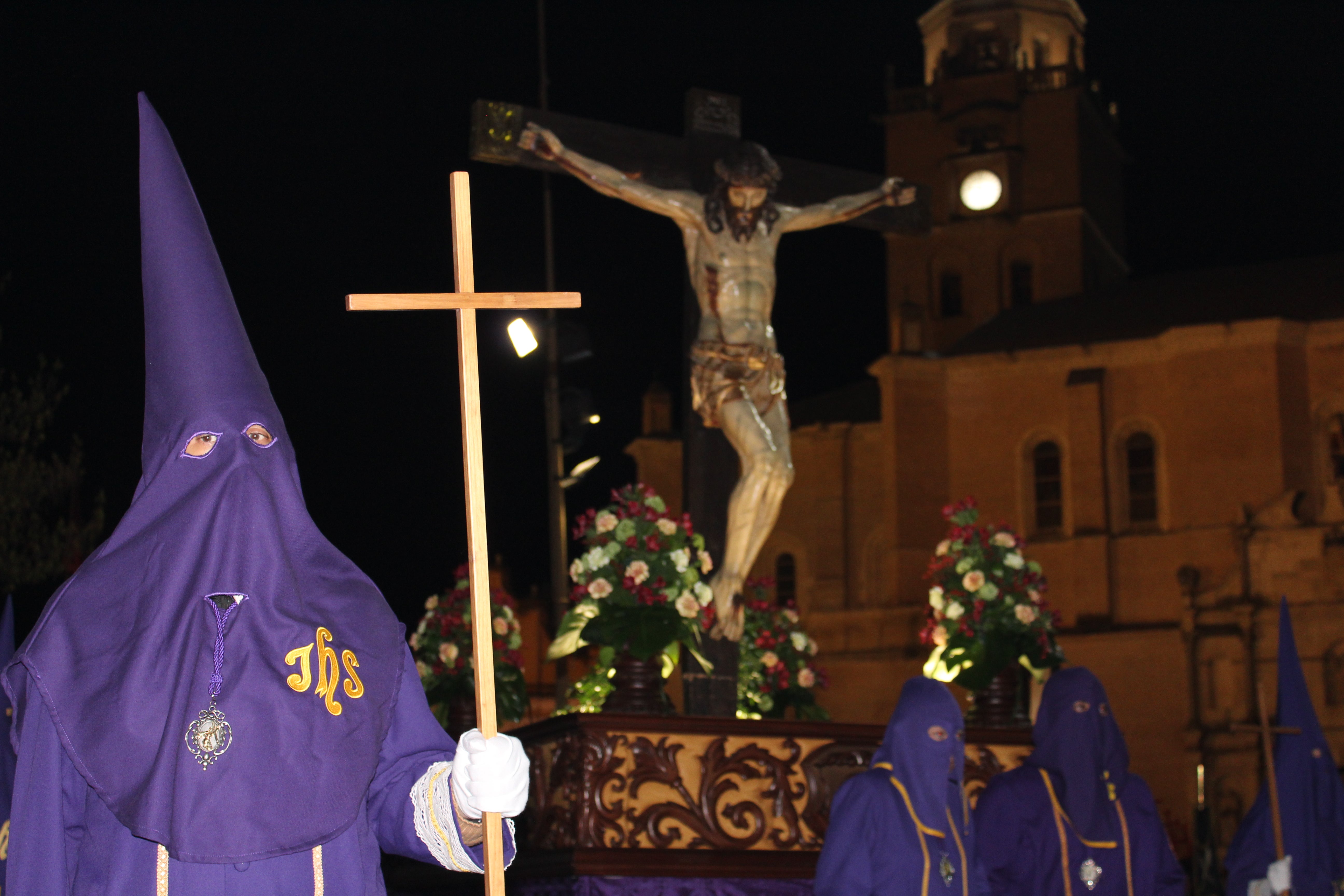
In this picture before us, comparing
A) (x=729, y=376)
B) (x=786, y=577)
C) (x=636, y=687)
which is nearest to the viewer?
(x=636, y=687)

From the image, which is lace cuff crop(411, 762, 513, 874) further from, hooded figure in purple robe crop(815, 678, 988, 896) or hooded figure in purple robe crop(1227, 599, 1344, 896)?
hooded figure in purple robe crop(1227, 599, 1344, 896)

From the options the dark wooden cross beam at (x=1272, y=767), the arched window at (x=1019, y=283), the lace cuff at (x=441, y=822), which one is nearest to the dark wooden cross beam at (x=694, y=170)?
the dark wooden cross beam at (x=1272, y=767)

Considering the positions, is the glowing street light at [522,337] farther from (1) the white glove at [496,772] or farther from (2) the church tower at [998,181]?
(2) the church tower at [998,181]

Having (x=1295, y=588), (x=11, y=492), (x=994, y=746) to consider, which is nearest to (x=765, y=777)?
(x=994, y=746)

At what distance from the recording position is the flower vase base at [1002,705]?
9648 millimetres

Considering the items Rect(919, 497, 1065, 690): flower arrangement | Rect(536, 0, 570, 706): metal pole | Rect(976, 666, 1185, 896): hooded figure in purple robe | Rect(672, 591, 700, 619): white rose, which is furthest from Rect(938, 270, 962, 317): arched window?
Rect(976, 666, 1185, 896): hooded figure in purple robe

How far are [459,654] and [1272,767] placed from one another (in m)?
4.90

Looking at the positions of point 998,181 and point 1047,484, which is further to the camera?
point 998,181

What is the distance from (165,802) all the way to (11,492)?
40.3 feet

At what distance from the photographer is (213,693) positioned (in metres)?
3.69

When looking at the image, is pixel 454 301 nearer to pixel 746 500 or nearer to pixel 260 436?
pixel 260 436

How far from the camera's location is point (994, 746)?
30.2ft

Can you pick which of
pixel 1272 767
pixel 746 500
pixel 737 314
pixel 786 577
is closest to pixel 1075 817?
pixel 746 500

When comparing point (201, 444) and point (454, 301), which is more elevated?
point (454, 301)
